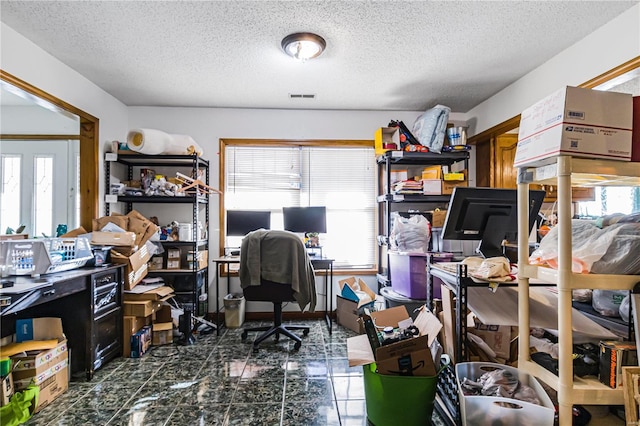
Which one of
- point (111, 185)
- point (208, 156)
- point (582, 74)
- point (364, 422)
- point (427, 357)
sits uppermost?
point (582, 74)

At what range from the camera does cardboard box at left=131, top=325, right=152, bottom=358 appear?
2.72m

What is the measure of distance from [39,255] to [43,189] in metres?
2.52

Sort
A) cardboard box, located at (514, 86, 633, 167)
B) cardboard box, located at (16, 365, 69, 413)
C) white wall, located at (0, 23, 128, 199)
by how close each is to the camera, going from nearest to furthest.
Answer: cardboard box, located at (514, 86, 633, 167) → cardboard box, located at (16, 365, 69, 413) → white wall, located at (0, 23, 128, 199)

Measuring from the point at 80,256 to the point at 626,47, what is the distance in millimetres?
4013

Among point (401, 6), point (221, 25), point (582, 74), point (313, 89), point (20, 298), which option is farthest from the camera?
point (313, 89)

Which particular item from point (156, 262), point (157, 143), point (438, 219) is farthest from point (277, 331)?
point (157, 143)

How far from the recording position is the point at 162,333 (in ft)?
9.80

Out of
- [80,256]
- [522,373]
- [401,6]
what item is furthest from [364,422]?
[401,6]

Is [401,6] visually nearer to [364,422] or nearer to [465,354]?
[465,354]

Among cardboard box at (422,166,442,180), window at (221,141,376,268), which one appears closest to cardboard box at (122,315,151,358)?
window at (221,141,376,268)

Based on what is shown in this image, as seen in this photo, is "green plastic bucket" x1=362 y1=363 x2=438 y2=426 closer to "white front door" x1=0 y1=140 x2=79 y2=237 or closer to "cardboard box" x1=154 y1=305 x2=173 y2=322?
"cardboard box" x1=154 y1=305 x2=173 y2=322

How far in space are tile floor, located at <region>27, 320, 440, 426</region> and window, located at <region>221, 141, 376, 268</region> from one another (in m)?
1.37

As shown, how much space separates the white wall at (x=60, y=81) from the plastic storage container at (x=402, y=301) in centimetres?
304

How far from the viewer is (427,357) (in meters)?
1.62
